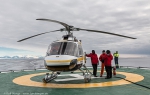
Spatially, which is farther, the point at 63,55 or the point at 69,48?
the point at 69,48

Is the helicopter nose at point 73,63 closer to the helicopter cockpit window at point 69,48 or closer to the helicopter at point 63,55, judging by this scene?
the helicopter at point 63,55

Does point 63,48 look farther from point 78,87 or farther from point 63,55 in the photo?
point 78,87

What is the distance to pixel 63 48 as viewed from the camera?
973 centimetres

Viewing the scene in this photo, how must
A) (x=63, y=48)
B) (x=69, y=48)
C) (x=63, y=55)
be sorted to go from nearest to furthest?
(x=63, y=55)
(x=63, y=48)
(x=69, y=48)

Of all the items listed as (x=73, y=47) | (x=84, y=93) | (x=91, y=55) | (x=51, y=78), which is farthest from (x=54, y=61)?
(x=91, y=55)

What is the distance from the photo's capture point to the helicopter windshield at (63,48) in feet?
31.4

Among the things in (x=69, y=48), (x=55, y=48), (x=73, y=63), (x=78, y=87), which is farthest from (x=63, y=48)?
(x=78, y=87)

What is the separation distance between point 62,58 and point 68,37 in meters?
2.02

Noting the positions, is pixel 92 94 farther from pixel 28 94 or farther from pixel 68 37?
pixel 68 37

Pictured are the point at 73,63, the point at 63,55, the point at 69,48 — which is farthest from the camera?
the point at 69,48

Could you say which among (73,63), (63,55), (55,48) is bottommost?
(73,63)

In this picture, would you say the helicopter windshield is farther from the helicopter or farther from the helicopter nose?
the helicopter nose

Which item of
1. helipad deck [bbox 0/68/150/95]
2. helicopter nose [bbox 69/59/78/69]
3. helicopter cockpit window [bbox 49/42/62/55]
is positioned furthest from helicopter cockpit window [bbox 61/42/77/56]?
helipad deck [bbox 0/68/150/95]

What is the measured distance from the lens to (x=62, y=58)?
9.13 metres
